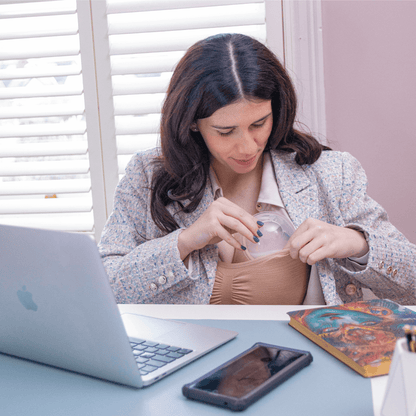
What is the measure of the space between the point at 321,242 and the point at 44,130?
1230 millimetres

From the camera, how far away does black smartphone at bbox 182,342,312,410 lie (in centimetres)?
52

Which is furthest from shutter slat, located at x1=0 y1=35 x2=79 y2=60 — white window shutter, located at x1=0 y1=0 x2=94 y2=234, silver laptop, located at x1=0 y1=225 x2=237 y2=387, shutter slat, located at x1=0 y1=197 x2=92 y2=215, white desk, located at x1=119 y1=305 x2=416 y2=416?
silver laptop, located at x1=0 y1=225 x2=237 y2=387

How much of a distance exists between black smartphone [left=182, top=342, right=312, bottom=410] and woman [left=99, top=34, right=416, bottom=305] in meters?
0.35

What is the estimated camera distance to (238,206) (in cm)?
110

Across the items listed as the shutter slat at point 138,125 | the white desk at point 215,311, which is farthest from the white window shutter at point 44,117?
the white desk at point 215,311

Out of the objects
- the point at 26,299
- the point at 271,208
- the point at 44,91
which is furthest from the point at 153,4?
the point at 26,299

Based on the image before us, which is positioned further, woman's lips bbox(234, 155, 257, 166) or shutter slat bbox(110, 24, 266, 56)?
shutter slat bbox(110, 24, 266, 56)

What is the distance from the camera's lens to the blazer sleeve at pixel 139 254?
108 cm

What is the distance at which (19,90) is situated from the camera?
70.9 inches

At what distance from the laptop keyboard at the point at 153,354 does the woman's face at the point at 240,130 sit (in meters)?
0.58

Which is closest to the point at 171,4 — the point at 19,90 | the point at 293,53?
the point at 293,53

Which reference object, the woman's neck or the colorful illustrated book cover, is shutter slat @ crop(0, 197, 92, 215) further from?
the colorful illustrated book cover

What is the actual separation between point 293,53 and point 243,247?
0.81 meters

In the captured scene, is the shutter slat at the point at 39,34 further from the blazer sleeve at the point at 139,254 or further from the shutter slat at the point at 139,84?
the blazer sleeve at the point at 139,254
